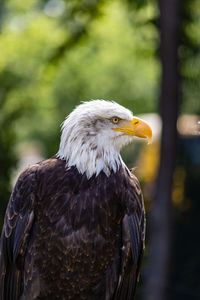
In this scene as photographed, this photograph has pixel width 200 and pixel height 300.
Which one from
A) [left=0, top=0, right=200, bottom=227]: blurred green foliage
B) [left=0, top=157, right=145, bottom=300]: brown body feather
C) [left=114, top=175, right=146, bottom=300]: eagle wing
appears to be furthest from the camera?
[left=0, top=0, right=200, bottom=227]: blurred green foliage

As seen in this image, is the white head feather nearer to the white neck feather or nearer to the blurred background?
the white neck feather

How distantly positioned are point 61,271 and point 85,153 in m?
0.81

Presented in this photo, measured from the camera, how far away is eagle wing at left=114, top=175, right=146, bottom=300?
128 inches

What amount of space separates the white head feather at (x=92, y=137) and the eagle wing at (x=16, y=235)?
312 mm

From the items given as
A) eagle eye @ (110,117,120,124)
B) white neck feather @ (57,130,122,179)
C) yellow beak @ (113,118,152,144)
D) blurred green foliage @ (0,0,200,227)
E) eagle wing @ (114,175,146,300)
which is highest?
blurred green foliage @ (0,0,200,227)

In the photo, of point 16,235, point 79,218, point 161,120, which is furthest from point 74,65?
point 79,218

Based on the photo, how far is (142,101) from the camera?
826 inches

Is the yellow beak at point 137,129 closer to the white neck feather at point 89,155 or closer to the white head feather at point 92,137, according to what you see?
the white head feather at point 92,137

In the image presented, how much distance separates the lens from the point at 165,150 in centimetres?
403

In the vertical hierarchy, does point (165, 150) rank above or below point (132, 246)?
above

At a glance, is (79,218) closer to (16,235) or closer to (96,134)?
(16,235)

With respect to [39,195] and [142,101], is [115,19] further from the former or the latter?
[39,195]

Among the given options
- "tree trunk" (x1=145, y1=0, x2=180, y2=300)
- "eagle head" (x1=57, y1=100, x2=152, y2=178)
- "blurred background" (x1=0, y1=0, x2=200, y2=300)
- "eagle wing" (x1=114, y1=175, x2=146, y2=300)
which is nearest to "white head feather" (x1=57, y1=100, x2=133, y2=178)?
"eagle head" (x1=57, y1=100, x2=152, y2=178)

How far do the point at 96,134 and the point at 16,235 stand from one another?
0.86 m
